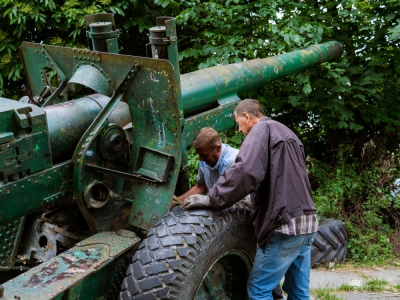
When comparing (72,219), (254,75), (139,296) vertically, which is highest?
(254,75)

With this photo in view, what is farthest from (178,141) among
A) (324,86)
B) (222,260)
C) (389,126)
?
(389,126)

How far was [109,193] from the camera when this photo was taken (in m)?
3.37

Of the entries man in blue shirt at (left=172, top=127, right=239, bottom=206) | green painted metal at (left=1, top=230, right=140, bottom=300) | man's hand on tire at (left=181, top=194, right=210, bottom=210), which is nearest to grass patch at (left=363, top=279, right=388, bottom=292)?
man in blue shirt at (left=172, top=127, right=239, bottom=206)

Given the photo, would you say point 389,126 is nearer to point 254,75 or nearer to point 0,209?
point 254,75

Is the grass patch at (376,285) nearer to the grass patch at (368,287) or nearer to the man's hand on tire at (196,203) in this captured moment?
the grass patch at (368,287)

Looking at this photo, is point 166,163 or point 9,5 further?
point 9,5

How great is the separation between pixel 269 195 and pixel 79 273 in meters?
1.19

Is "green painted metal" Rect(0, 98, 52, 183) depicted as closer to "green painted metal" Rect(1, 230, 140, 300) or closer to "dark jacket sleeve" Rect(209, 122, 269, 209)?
"green painted metal" Rect(1, 230, 140, 300)

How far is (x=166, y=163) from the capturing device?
327 cm

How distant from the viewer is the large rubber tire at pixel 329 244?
5.82 metres

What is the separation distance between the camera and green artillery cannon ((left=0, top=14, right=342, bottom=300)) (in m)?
2.88

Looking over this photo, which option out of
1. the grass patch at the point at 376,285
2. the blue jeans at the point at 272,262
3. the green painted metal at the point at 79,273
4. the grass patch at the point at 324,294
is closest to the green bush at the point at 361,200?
the grass patch at the point at 376,285

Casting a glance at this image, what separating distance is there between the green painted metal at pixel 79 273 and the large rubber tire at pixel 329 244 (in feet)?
10.0

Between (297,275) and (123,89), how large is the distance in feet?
5.54
